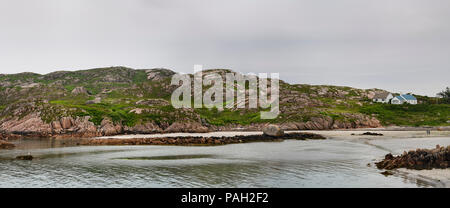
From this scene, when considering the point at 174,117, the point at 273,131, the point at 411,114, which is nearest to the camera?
the point at 273,131

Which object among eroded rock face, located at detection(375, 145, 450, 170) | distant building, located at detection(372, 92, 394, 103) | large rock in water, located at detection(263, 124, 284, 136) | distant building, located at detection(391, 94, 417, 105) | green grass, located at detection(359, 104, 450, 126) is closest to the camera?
eroded rock face, located at detection(375, 145, 450, 170)

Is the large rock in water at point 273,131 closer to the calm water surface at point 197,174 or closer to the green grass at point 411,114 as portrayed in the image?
the calm water surface at point 197,174

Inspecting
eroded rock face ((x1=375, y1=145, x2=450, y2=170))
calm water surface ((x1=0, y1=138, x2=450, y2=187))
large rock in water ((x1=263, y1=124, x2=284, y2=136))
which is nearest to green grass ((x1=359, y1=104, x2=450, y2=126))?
large rock in water ((x1=263, y1=124, x2=284, y2=136))

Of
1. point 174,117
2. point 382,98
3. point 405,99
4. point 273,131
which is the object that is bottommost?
point 273,131

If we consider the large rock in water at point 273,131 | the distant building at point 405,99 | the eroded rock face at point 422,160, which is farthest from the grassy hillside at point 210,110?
the eroded rock face at point 422,160

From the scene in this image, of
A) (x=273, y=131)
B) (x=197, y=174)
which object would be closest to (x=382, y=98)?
(x=273, y=131)

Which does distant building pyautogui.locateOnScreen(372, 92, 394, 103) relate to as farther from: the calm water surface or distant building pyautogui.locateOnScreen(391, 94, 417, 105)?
the calm water surface

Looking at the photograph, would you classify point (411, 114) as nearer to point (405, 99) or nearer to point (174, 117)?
point (405, 99)

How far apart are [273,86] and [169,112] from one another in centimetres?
8743

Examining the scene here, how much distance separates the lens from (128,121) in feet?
351

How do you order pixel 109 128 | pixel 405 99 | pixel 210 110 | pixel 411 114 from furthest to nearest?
pixel 405 99 → pixel 210 110 → pixel 411 114 → pixel 109 128
